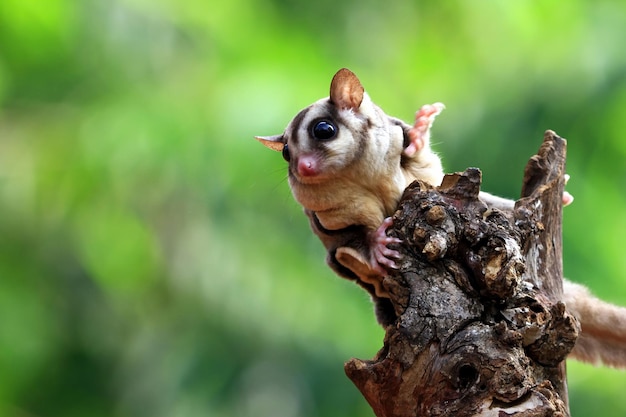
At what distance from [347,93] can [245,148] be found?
2604mm

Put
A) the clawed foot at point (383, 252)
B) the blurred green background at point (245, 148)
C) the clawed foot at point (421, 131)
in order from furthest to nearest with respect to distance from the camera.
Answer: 1. the blurred green background at point (245, 148)
2. the clawed foot at point (421, 131)
3. the clawed foot at point (383, 252)

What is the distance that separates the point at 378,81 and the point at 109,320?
318cm

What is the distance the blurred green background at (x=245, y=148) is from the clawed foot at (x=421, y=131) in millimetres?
2223

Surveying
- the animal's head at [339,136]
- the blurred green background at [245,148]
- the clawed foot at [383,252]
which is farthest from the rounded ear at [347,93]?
the blurred green background at [245,148]

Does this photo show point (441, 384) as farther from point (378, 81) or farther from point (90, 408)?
point (90, 408)

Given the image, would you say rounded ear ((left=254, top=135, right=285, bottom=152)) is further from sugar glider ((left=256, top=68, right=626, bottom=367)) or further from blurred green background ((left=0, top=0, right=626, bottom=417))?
blurred green background ((left=0, top=0, right=626, bottom=417))

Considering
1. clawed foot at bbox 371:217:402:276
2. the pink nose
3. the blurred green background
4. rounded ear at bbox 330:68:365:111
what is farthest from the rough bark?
the blurred green background

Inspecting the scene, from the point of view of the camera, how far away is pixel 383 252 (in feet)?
9.32

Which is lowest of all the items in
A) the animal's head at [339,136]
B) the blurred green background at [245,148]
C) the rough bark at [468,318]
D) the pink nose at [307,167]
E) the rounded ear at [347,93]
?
the rough bark at [468,318]

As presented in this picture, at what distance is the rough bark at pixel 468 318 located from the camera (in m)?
2.60

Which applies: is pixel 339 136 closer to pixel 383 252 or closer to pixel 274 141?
pixel 274 141

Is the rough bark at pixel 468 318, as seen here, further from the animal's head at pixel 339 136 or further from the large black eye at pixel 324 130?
the large black eye at pixel 324 130

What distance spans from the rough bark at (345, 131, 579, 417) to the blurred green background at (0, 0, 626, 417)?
2.98 m

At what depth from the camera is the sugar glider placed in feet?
10.7
